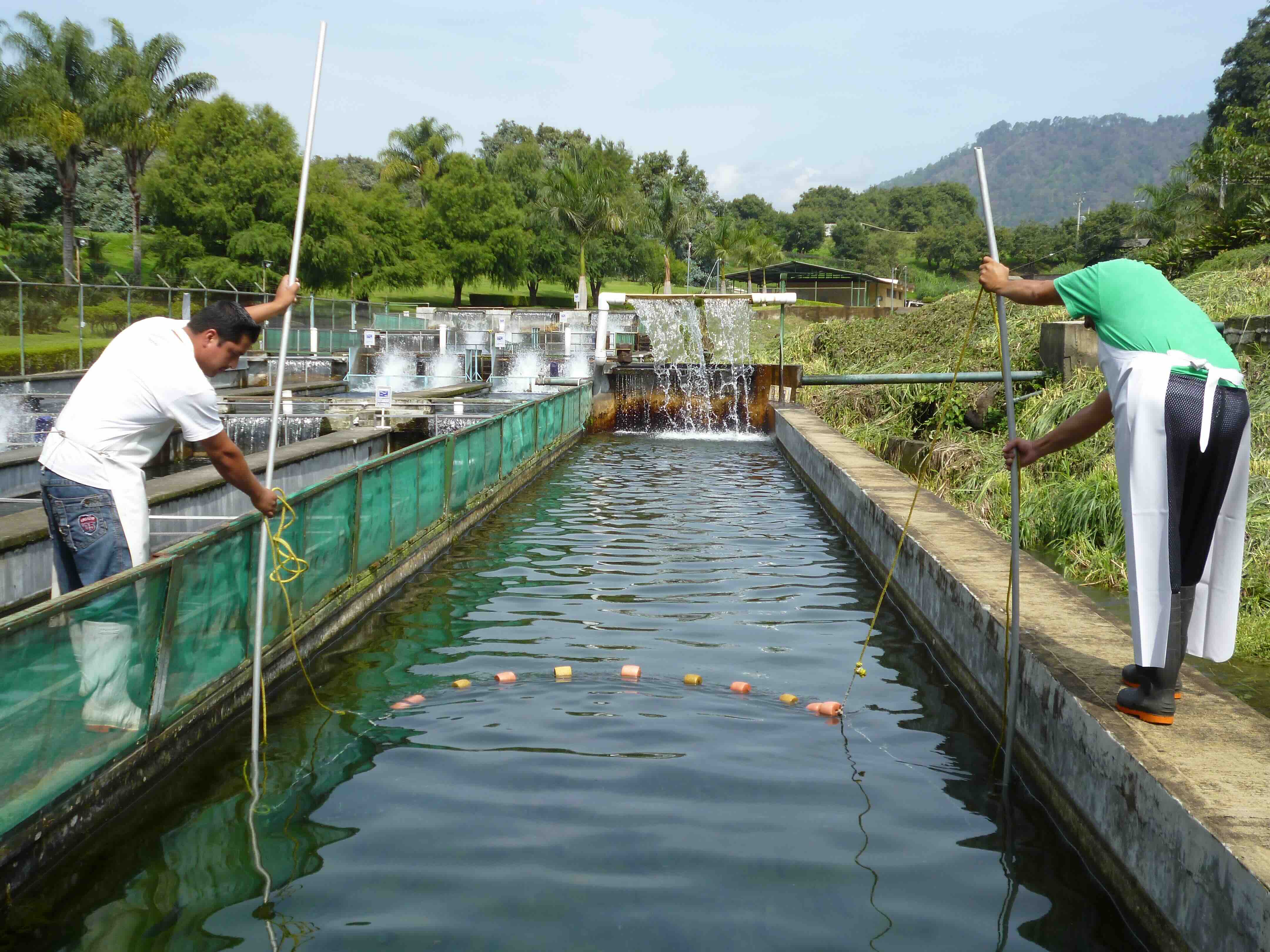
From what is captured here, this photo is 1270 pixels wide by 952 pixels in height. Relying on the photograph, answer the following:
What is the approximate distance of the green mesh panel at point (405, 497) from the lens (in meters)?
10.2

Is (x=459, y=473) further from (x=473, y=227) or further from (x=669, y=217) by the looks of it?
(x=473, y=227)

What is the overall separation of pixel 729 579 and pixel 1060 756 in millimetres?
5658

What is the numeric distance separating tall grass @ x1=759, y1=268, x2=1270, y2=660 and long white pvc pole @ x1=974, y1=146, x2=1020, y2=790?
3128 millimetres

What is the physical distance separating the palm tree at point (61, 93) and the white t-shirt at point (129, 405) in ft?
175

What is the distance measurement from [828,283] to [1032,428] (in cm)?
7892

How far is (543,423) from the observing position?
1938 cm

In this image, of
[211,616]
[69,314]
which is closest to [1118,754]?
[211,616]

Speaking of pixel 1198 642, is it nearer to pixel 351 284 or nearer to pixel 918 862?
pixel 918 862

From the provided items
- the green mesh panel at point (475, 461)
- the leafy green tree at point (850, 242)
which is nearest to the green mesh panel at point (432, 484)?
the green mesh panel at point (475, 461)

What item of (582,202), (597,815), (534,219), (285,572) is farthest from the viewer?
(534,219)

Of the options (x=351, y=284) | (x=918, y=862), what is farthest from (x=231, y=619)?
(x=351, y=284)

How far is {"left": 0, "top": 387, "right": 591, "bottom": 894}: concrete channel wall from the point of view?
15.0 feet

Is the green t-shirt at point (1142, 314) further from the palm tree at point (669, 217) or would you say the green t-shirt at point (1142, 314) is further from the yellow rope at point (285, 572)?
the palm tree at point (669, 217)

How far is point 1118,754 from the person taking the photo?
473cm
